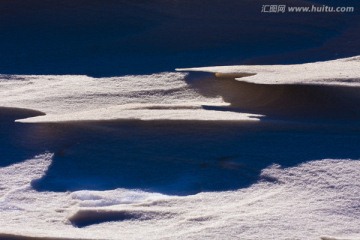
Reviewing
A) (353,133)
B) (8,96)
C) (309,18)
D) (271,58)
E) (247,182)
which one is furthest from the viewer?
(309,18)

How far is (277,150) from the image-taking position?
5.37ft

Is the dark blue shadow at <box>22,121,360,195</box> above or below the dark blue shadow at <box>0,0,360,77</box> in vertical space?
below

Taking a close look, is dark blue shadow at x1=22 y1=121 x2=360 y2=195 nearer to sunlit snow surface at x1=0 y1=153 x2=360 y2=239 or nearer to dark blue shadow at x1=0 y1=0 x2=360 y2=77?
sunlit snow surface at x1=0 y1=153 x2=360 y2=239

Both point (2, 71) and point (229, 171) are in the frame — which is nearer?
point (229, 171)

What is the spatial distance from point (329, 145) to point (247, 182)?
0.85 ft

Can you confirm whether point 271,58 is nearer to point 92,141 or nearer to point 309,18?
point 309,18

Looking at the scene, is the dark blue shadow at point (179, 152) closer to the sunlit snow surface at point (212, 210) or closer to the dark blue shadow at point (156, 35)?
the sunlit snow surface at point (212, 210)

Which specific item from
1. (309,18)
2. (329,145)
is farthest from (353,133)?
(309,18)

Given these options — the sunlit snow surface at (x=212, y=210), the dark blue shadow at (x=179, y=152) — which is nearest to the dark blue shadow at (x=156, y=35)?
the dark blue shadow at (x=179, y=152)

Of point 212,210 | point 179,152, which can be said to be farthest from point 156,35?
point 212,210

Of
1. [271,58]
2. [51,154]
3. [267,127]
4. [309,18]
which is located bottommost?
[51,154]

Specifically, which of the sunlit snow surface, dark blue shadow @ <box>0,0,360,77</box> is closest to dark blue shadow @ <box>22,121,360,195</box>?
the sunlit snow surface

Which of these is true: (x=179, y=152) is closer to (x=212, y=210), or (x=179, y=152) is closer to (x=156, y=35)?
(x=212, y=210)

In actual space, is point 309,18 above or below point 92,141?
above
